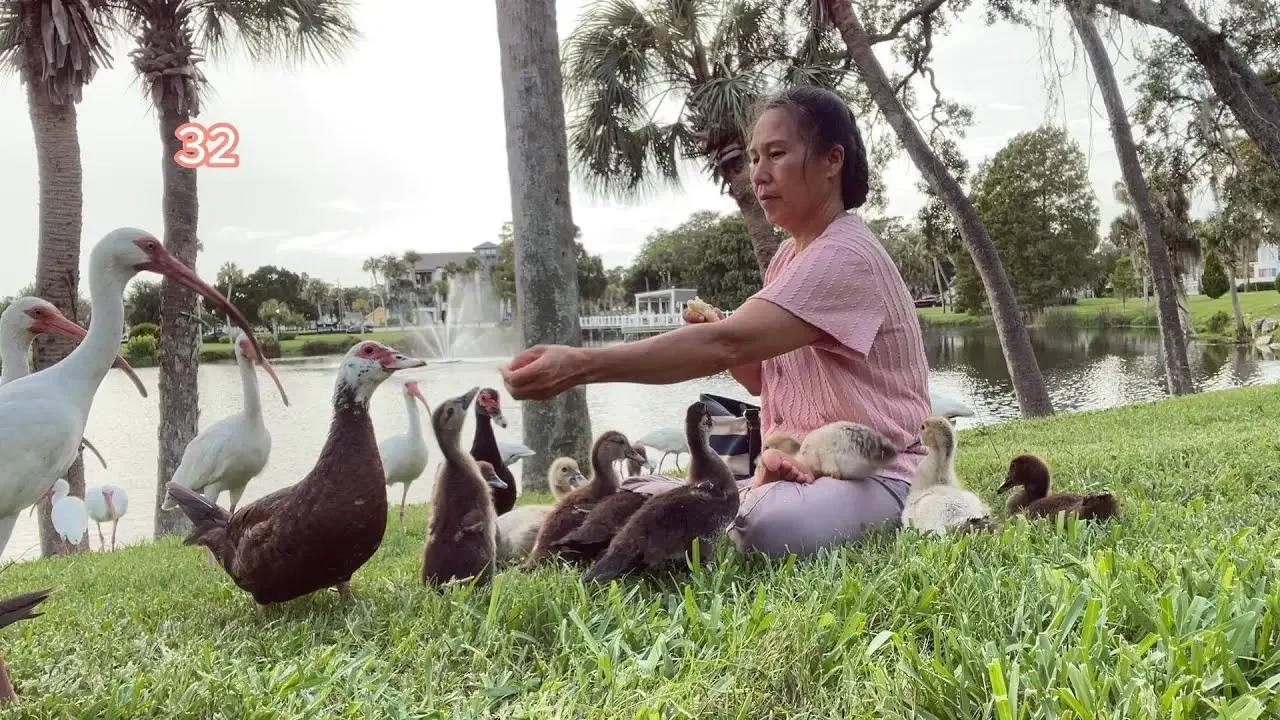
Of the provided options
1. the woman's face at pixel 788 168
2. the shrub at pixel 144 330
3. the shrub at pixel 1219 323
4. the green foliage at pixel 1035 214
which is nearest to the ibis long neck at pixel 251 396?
the woman's face at pixel 788 168

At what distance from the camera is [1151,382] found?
2022cm

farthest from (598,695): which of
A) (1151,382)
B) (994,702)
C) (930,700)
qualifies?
(1151,382)

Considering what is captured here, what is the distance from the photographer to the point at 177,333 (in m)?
8.58

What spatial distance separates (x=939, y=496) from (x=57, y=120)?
8.83 metres

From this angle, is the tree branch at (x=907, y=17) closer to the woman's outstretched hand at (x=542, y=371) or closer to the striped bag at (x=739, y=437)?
the striped bag at (x=739, y=437)

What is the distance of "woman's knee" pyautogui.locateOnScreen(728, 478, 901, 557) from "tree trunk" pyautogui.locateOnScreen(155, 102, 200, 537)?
24.6 ft

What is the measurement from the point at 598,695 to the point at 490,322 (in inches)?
636

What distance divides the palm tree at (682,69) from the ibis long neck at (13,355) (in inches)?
354

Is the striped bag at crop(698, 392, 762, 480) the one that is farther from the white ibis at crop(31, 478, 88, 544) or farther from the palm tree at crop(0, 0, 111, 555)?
the palm tree at crop(0, 0, 111, 555)

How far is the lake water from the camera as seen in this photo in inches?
349

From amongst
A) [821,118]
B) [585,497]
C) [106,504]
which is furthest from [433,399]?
[821,118]

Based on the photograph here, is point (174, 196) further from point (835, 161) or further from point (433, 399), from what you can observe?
point (835, 161)

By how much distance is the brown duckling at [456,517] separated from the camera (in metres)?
2.82

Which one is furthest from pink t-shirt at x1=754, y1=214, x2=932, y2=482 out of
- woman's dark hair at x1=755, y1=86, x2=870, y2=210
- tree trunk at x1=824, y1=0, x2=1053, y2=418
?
tree trunk at x1=824, y1=0, x2=1053, y2=418
